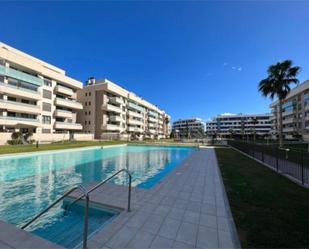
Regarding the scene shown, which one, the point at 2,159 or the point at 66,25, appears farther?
the point at 66,25

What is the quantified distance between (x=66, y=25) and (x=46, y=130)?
80.9ft

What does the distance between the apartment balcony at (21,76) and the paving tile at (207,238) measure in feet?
117

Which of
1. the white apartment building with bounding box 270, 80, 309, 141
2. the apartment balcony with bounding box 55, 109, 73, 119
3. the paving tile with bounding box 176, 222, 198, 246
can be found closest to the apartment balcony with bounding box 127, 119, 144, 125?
the apartment balcony with bounding box 55, 109, 73, 119

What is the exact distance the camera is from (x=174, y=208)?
16.2 ft

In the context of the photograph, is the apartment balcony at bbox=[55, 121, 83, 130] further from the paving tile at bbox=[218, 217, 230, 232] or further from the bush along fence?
the paving tile at bbox=[218, 217, 230, 232]

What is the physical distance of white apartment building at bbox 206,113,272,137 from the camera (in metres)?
105

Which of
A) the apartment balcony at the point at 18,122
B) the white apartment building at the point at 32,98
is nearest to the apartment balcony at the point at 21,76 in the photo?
the white apartment building at the point at 32,98

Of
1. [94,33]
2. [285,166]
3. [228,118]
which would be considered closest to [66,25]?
[94,33]

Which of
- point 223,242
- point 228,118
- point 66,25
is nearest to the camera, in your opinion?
point 223,242

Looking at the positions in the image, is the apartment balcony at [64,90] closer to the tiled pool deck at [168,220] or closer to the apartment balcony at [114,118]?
the apartment balcony at [114,118]

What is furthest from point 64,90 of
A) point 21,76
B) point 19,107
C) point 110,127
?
point 110,127

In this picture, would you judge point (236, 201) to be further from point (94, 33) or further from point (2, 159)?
point (94, 33)

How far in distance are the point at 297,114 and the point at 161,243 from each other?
70.8 m

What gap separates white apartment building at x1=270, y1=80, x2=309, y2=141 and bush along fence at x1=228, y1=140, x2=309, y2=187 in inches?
1837
